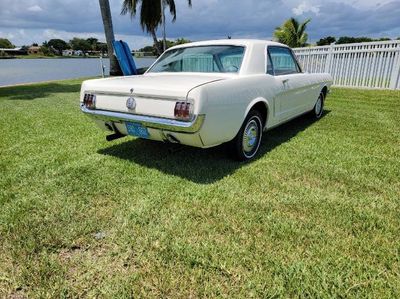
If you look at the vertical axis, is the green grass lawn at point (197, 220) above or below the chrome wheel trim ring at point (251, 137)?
below

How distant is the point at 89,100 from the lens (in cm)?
383

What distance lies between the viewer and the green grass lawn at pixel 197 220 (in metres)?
1.99

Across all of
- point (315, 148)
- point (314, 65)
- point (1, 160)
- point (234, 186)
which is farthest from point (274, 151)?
point (314, 65)

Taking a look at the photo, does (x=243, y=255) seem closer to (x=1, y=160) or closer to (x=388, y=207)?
(x=388, y=207)

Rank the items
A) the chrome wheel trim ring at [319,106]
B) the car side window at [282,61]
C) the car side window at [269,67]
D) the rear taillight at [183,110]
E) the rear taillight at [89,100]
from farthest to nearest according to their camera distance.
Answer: the chrome wheel trim ring at [319,106], the car side window at [282,61], the car side window at [269,67], the rear taillight at [89,100], the rear taillight at [183,110]

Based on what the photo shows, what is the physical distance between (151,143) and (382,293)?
11.5 feet

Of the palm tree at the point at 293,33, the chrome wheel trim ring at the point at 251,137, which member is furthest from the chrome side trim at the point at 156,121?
the palm tree at the point at 293,33

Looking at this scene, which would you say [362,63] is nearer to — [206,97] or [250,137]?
[250,137]

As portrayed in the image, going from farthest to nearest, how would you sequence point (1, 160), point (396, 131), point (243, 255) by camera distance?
point (396, 131)
point (1, 160)
point (243, 255)

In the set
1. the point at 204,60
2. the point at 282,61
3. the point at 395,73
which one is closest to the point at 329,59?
the point at 395,73

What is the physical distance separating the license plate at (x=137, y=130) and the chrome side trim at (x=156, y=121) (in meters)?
0.07

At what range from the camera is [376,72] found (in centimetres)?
1071

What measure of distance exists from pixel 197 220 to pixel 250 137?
1.70 metres

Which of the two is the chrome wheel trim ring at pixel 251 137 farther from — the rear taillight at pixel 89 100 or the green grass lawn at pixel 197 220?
the rear taillight at pixel 89 100
